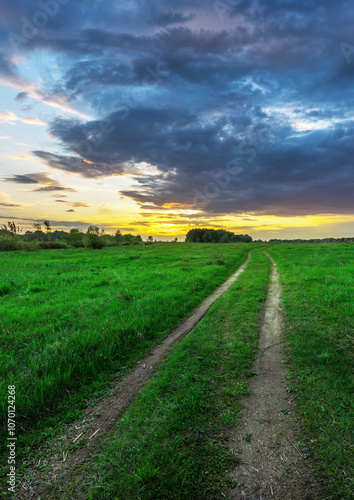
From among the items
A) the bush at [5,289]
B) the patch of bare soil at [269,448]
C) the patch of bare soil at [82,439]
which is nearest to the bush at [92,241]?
the bush at [5,289]

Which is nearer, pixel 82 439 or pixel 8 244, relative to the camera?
pixel 82 439

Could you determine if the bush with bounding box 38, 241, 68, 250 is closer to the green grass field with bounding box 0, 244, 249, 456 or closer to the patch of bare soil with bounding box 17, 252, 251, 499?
the green grass field with bounding box 0, 244, 249, 456

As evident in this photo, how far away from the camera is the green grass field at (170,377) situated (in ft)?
11.8

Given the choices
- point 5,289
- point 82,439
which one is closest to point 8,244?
point 5,289

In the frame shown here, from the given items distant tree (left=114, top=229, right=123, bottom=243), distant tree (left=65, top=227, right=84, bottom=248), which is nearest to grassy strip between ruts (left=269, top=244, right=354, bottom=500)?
distant tree (left=65, top=227, right=84, bottom=248)

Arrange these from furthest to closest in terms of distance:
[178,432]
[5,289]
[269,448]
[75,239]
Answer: [75,239] → [5,289] → [178,432] → [269,448]

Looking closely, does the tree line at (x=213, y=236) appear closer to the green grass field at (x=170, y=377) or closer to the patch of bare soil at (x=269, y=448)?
the green grass field at (x=170, y=377)

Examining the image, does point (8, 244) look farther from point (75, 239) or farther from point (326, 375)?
point (326, 375)

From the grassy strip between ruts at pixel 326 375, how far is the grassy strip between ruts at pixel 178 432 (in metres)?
1.32

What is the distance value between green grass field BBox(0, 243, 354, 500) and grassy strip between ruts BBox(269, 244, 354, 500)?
2 centimetres

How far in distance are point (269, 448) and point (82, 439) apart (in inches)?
134

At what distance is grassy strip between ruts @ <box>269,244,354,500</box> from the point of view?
3.62 m

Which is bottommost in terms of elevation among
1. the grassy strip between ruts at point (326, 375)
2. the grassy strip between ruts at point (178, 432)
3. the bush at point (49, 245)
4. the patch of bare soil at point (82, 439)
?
the patch of bare soil at point (82, 439)

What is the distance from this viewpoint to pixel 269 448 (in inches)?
154
